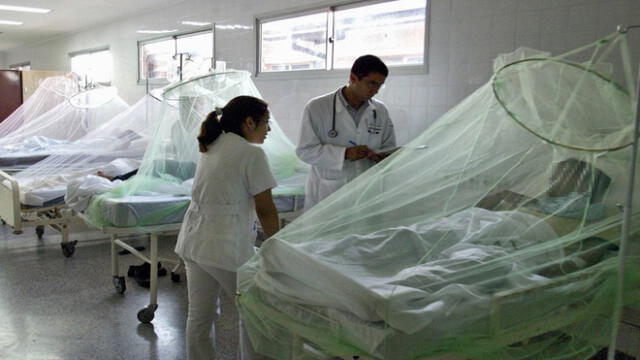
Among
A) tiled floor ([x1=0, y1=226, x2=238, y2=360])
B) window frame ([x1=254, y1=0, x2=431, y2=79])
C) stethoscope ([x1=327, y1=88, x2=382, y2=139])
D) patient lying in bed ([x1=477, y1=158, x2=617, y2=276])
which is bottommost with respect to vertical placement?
tiled floor ([x1=0, y1=226, x2=238, y2=360])

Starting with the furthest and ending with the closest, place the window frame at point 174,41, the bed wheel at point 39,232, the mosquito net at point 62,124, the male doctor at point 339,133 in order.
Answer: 1. the mosquito net at point 62,124
2. the window frame at point 174,41
3. the bed wheel at point 39,232
4. the male doctor at point 339,133

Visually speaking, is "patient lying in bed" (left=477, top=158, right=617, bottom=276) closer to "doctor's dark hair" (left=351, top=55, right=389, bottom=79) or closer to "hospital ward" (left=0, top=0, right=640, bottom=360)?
"hospital ward" (left=0, top=0, right=640, bottom=360)

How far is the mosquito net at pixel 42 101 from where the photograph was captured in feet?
22.7

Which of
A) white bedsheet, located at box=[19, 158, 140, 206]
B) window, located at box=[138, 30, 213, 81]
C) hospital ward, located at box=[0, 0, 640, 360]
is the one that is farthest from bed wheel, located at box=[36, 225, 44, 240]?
window, located at box=[138, 30, 213, 81]

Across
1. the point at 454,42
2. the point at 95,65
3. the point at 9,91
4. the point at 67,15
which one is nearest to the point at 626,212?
the point at 454,42

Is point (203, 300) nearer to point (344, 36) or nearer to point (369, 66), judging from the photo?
point (369, 66)

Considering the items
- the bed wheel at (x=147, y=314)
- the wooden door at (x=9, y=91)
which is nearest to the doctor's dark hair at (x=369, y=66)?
the bed wheel at (x=147, y=314)

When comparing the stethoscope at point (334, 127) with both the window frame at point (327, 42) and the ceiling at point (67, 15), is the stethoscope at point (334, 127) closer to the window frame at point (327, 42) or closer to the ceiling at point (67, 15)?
the window frame at point (327, 42)

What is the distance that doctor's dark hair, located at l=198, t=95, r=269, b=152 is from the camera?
202 centimetres

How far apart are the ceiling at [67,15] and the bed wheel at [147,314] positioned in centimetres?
426

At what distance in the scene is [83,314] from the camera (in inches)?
129

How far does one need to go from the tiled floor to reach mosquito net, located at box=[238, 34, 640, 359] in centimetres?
129

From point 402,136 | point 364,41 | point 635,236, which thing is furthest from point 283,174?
point 635,236

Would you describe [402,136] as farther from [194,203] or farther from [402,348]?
[402,348]
